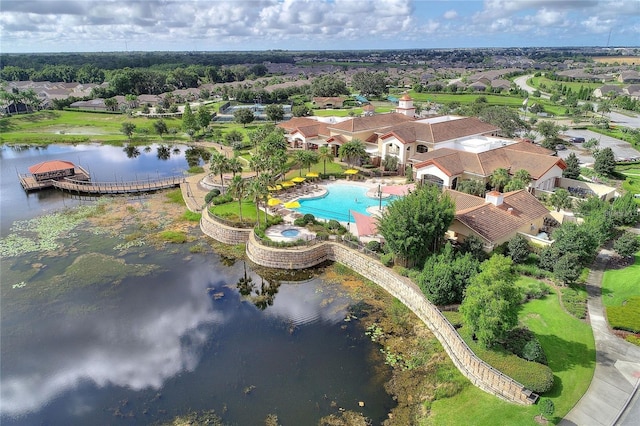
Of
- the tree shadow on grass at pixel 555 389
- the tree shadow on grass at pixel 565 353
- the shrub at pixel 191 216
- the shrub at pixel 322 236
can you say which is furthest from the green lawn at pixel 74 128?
the tree shadow on grass at pixel 555 389

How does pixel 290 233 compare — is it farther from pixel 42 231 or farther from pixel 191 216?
pixel 42 231

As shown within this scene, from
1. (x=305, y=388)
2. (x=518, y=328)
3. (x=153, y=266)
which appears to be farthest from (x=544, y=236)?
(x=153, y=266)

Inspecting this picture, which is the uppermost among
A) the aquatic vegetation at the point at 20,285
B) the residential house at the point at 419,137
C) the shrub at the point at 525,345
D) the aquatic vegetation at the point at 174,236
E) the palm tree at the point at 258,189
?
the residential house at the point at 419,137

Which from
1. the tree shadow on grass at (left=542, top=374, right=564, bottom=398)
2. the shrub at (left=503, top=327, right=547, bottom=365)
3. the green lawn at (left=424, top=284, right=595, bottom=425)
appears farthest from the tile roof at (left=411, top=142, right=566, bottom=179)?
the tree shadow on grass at (left=542, top=374, right=564, bottom=398)

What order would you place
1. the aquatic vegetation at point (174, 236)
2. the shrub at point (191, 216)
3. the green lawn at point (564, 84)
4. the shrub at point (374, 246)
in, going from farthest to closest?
the green lawn at point (564, 84), the shrub at point (191, 216), the aquatic vegetation at point (174, 236), the shrub at point (374, 246)

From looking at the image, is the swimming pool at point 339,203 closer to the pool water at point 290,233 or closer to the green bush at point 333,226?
the green bush at point 333,226

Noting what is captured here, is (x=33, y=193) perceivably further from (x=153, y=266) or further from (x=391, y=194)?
(x=391, y=194)
